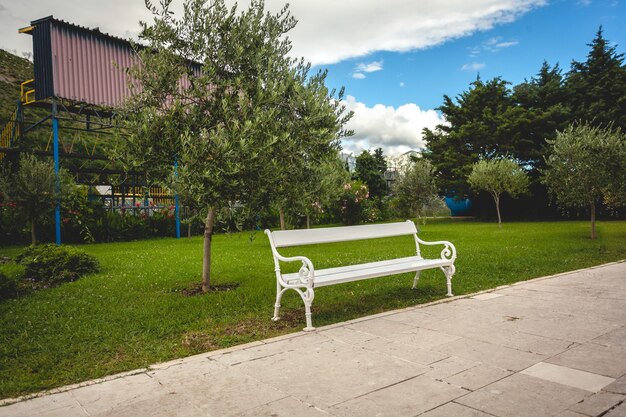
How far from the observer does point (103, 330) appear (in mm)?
5449

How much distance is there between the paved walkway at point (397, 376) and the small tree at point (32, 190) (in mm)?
13061

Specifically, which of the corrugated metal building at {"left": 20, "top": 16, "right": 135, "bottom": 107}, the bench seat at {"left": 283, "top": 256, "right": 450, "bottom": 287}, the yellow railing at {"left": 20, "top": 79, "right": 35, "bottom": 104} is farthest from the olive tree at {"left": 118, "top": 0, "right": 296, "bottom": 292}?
the yellow railing at {"left": 20, "top": 79, "right": 35, "bottom": 104}

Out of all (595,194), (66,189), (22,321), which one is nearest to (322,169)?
(22,321)

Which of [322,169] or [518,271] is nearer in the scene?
[322,169]

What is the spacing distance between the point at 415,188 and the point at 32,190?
56.6 ft

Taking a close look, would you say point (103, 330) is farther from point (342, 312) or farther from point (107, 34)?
point (107, 34)

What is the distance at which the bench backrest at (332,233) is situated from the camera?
Answer: 5.89 meters

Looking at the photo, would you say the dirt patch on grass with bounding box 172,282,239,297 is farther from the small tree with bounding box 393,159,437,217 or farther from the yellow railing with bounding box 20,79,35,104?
the small tree with bounding box 393,159,437,217

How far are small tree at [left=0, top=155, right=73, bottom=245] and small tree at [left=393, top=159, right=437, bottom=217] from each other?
16226 mm

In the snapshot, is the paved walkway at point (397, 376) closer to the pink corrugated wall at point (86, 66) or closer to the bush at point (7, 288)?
the bush at point (7, 288)

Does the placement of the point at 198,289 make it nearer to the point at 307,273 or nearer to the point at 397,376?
the point at 307,273

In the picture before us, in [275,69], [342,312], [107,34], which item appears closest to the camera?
[342,312]

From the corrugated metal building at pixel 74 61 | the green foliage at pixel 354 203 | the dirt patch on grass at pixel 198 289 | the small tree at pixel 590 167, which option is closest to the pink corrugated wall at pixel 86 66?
the corrugated metal building at pixel 74 61

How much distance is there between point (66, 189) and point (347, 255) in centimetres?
1030
